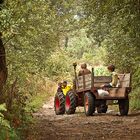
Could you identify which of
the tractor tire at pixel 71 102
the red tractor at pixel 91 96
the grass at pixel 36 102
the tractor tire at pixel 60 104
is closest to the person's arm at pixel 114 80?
the red tractor at pixel 91 96

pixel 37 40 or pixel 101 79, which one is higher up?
pixel 37 40

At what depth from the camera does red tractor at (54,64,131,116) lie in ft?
52.6

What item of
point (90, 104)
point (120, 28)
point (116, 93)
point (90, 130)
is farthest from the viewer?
point (120, 28)

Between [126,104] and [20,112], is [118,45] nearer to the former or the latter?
[126,104]

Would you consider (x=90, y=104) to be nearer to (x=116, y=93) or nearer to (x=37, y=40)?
(x=116, y=93)

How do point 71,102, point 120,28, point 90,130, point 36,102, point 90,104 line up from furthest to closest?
point 36,102, point 120,28, point 71,102, point 90,104, point 90,130

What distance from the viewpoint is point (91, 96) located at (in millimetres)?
16203

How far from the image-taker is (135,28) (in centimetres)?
1566

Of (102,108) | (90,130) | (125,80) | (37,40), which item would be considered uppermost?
(37,40)

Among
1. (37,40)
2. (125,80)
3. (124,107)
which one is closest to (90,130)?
(124,107)

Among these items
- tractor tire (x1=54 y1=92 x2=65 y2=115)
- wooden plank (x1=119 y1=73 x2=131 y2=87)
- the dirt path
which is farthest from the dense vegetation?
wooden plank (x1=119 y1=73 x2=131 y2=87)

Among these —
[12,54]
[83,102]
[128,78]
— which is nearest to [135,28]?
[128,78]

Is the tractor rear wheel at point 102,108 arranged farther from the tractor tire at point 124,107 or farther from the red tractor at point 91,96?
the tractor tire at point 124,107

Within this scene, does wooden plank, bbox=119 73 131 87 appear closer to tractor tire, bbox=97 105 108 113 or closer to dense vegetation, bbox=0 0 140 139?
dense vegetation, bbox=0 0 140 139
